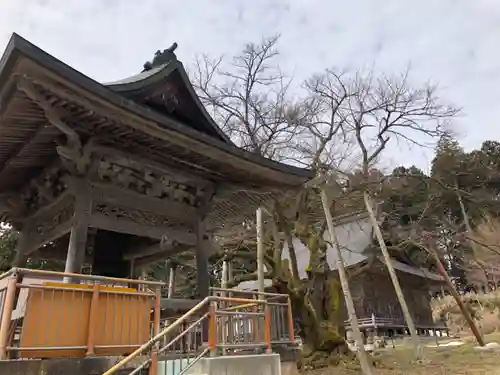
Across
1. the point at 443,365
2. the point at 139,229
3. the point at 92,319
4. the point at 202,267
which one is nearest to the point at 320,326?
the point at 443,365

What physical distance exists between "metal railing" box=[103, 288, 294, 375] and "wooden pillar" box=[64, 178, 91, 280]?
1747 millimetres

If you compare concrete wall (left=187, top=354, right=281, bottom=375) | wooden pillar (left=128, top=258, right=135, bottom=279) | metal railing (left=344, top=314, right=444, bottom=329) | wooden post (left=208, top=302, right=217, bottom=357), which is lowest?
concrete wall (left=187, top=354, right=281, bottom=375)

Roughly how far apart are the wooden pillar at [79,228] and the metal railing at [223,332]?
5.73ft

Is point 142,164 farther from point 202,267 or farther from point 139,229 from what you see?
point 202,267

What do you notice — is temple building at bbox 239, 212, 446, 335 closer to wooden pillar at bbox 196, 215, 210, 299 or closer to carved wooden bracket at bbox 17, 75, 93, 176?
wooden pillar at bbox 196, 215, 210, 299

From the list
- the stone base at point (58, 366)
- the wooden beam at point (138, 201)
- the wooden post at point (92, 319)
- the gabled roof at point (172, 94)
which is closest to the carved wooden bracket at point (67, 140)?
the wooden beam at point (138, 201)

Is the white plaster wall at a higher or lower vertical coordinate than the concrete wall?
higher

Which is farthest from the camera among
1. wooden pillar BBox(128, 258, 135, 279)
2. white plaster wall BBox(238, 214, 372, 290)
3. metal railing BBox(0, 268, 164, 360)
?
white plaster wall BBox(238, 214, 372, 290)

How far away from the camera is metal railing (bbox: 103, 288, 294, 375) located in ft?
19.0

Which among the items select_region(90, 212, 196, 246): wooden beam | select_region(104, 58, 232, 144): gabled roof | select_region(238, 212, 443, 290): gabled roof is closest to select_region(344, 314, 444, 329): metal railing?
select_region(238, 212, 443, 290): gabled roof

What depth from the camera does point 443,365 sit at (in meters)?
13.4

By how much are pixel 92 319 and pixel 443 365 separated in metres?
12.6

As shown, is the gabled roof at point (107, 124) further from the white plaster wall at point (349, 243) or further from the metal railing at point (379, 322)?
the white plaster wall at point (349, 243)

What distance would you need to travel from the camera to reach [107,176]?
7309mm
